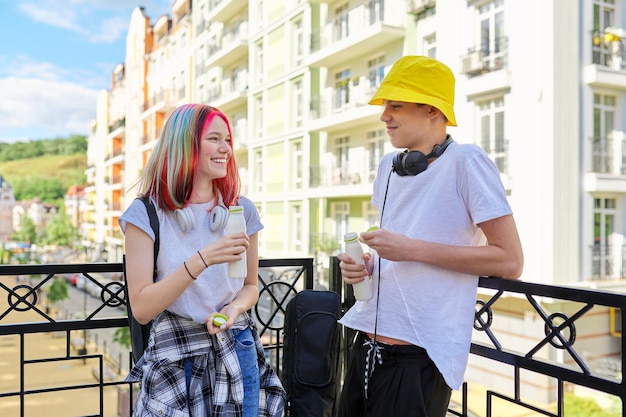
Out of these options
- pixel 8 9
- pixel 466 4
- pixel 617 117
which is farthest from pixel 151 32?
pixel 8 9

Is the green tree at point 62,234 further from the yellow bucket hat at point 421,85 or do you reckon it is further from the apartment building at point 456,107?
the yellow bucket hat at point 421,85

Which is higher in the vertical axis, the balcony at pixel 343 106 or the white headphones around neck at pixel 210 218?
the balcony at pixel 343 106

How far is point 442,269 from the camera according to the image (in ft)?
5.21

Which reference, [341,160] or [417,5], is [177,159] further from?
[341,160]

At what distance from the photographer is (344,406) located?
5.75 ft

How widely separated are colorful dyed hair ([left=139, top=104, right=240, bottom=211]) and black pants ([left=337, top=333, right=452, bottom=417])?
0.73 meters

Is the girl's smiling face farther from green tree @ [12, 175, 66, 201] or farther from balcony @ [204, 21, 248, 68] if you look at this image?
green tree @ [12, 175, 66, 201]

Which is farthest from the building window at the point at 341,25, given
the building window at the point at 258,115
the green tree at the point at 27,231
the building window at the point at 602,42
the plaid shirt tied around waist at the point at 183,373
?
the green tree at the point at 27,231

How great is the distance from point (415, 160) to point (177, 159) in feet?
2.31

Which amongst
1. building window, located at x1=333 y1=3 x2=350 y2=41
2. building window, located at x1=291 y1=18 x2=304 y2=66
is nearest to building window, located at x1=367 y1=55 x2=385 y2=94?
building window, located at x1=333 y1=3 x2=350 y2=41

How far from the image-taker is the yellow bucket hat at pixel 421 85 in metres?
1.60

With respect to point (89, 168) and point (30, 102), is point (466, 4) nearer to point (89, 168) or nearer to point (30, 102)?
point (89, 168)

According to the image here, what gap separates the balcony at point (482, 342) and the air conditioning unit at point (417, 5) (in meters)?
7.30

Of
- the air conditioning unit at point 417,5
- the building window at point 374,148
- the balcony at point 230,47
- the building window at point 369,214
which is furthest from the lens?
the balcony at point 230,47
